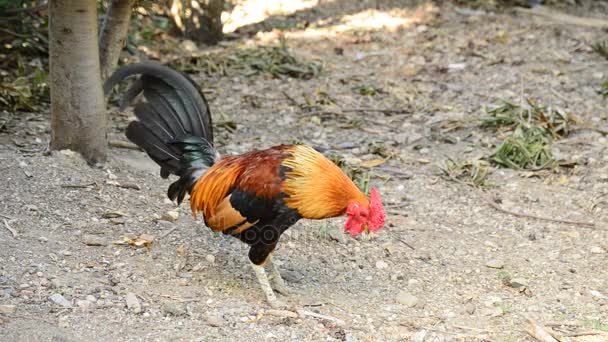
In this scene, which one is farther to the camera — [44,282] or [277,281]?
[277,281]

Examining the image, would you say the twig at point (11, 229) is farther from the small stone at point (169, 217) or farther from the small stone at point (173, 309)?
the small stone at point (173, 309)

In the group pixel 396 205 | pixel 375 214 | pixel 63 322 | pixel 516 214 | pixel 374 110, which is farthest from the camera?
pixel 374 110

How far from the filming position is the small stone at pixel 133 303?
165 inches

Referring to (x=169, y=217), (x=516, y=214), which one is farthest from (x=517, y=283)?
(x=169, y=217)

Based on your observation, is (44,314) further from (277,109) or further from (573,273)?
(277,109)

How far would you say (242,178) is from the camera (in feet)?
14.5

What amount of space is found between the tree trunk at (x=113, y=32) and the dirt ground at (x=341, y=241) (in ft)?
2.32

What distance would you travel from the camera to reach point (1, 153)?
18.5 feet

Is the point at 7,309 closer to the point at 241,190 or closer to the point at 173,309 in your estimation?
the point at 173,309

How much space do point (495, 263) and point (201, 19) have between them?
17.9 feet

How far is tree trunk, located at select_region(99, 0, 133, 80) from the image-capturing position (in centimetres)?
597

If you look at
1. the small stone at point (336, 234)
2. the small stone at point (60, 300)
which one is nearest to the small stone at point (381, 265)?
the small stone at point (336, 234)

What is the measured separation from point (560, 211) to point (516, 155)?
35.5 inches

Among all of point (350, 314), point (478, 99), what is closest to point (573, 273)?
point (350, 314)
